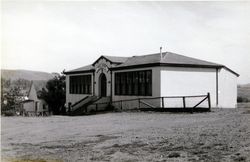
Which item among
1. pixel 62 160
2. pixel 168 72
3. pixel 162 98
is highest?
pixel 168 72

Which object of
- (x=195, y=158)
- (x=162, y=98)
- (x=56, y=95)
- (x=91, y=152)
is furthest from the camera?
(x=56, y=95)

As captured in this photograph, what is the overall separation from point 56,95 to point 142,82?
936 inches

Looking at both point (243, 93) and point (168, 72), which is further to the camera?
point (243, 93)

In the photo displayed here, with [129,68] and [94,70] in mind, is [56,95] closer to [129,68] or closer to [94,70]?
[94,70]

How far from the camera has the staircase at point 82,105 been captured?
30239 mm

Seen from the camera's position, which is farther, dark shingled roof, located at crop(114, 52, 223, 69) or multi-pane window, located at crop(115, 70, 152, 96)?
multi-pane window, located at crop(115, 70, 152, 96)

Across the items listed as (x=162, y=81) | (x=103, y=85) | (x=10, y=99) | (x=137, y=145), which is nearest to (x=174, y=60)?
(x=162, y=81)

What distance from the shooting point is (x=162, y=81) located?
82.3ft

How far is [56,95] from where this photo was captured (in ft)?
159

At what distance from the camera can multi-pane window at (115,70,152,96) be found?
26.2m

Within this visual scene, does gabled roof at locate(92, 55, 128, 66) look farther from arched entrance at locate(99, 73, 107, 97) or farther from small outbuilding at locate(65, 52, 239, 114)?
arched entrance at locate(99, 73, 107, 97)

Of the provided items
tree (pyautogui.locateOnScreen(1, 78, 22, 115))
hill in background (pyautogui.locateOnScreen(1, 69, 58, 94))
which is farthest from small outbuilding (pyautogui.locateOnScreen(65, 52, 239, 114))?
hill in background (pyautogui.locateOnScreen(1, 69, 58, 94))

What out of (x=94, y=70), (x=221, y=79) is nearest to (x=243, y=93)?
(x=221, y=79)

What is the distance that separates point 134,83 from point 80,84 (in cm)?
948
